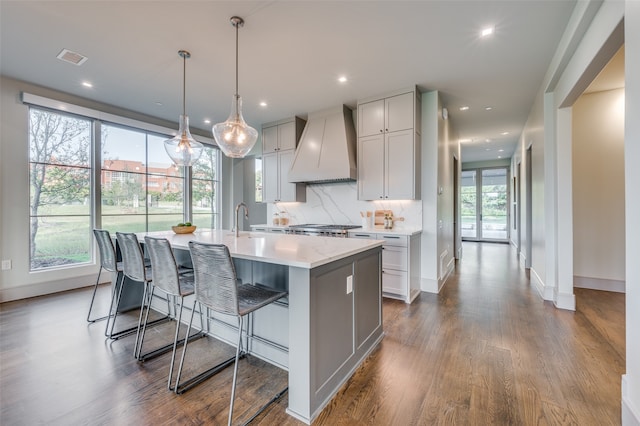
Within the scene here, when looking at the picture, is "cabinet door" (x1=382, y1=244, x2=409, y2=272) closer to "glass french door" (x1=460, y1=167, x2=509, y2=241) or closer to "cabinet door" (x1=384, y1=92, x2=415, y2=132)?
"cabinet door" (x1=384, y1=92, x2=415, y2=132)

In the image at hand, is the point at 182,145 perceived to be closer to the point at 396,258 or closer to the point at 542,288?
the point at 396,258

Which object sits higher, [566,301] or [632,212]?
[632,212]

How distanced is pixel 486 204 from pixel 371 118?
7427 millimetres

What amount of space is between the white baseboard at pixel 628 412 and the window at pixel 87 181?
609 cm

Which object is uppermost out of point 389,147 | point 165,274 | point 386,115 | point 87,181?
point 386,115

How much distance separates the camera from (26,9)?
2.33 metres

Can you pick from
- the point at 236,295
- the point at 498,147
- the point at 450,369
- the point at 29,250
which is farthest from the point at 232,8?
the point at 498,147

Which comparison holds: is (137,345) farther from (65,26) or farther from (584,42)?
(584,42)

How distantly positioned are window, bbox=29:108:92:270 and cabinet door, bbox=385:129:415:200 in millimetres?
4764

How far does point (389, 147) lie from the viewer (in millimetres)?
4000

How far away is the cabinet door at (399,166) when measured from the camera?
A: 3.84 m

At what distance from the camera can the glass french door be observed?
9.22m

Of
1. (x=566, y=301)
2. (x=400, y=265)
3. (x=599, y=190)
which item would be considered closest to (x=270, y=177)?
(x=400, y=265)

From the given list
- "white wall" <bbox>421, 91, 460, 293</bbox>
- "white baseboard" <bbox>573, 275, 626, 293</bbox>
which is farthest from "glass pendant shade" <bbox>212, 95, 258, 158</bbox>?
"white baseboard" <bbox>573, 275, 626, 293</bbox>
